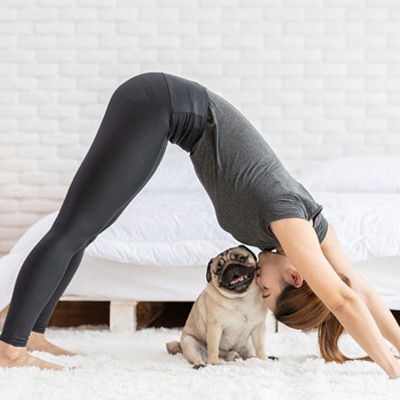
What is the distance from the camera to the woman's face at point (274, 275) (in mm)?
1865

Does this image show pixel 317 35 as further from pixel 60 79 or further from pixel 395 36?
pixel 60 79

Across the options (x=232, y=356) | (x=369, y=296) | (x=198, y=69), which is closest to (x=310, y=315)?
(x=369, y=296)

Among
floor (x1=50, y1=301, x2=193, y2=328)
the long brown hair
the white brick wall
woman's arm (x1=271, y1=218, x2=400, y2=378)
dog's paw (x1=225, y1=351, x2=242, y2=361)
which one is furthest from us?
the white brick wall

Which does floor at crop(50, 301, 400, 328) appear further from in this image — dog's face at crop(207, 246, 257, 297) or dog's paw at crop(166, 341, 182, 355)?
dog's face at crop(207, 246, 257, 297)

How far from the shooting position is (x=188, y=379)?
1.73 m

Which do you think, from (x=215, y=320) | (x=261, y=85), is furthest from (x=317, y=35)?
(x=215, y=320)

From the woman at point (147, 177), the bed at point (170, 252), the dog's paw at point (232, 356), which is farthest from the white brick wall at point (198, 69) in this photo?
the woman at point (147, 177)

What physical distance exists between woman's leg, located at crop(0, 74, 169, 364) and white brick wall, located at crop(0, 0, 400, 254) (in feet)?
6.60

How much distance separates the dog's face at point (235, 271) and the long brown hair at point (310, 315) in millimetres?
111

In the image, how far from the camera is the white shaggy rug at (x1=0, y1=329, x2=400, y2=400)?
1.59 m

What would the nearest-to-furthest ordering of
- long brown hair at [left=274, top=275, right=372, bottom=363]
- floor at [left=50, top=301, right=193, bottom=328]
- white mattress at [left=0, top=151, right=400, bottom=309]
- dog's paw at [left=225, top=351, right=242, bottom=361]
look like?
1. long brown hair at [left=274, top=275, right=372, bottom=363]
2. dog's paw at [left=225, top=351, right=242, bottom=361]
3. white mattress at [left=0, top=151, right=400, bottom=309]
4. floor at [left=50, top=301, right=193, bottom=328]

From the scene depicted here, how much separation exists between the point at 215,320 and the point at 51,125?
2.08m

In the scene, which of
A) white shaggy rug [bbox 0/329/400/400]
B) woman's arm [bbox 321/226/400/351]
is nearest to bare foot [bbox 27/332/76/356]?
white shaggy rug [bbox 0/329/400/400]

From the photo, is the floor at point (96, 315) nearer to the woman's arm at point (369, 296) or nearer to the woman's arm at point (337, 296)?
the woman's arm at point (369, 296)
